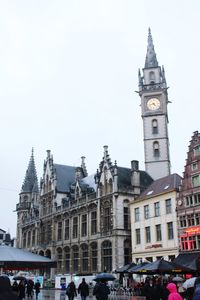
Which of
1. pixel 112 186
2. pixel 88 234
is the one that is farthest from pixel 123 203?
pixel 88 234

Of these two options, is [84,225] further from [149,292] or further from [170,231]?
[149,292]

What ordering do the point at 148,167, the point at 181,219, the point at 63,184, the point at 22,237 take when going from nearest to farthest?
the point at 181,219, the point at 148,167, the point at 63,184, the point at 22,237

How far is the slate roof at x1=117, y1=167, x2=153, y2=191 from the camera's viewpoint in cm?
5444

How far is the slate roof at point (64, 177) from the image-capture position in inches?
2771

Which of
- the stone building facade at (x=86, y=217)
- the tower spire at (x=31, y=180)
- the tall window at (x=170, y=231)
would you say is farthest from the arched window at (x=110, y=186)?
the tower spire at (x=31, y=180)

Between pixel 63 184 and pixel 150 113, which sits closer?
pixel 150 113

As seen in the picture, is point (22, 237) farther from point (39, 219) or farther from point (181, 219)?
point (181, 219)

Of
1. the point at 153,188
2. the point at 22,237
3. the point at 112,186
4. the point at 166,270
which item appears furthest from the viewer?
the point at 22,237

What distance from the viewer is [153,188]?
49594 mm

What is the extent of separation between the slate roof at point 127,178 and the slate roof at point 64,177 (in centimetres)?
1585

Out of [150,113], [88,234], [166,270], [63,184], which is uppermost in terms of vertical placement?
[150,113]

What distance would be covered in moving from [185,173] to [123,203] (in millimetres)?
12410

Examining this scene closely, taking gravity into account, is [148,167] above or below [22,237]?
above

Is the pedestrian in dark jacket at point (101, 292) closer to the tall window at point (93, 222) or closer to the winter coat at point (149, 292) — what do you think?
the winter coat at point (149, 292)
